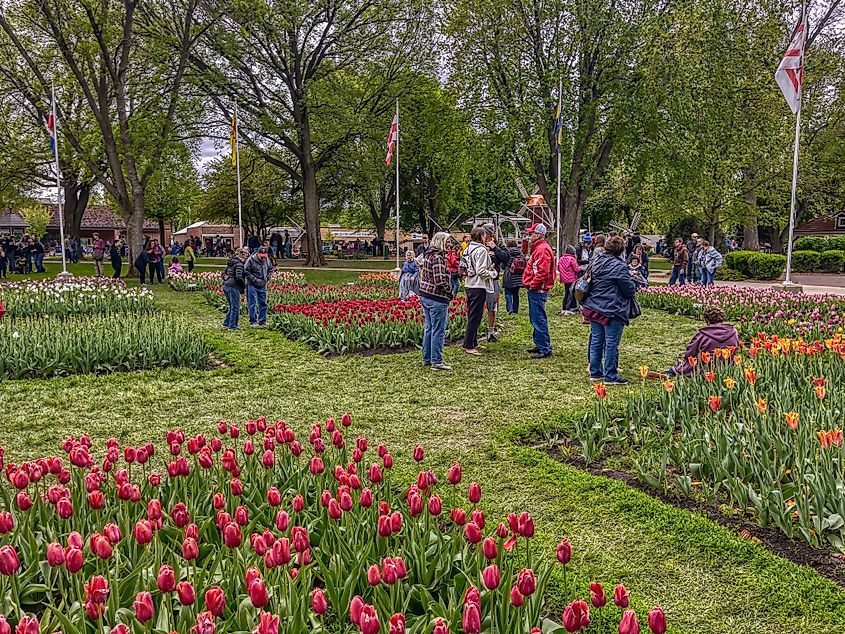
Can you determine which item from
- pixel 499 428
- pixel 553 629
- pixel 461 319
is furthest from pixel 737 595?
pixel 461 319

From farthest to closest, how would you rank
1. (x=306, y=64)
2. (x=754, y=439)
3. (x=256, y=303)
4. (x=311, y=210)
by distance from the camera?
(x=311, y=210)
(x=306, y=64)
(x=256, y=303)
(x=754, y=439)

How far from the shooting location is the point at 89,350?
9.12 m

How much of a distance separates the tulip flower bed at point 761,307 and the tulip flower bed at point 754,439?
3.23 metres

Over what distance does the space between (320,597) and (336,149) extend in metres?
32.3

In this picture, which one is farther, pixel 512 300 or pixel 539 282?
pixel 512 300

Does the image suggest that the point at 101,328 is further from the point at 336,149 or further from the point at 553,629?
the point at 336,149

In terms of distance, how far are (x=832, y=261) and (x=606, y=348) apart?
28194mm

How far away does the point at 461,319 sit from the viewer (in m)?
12.0

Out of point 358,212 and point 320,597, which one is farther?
point 358,212

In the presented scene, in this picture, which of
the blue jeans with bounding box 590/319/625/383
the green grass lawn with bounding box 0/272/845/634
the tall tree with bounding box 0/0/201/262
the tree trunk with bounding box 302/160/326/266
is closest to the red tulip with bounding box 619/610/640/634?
the green grass lawn with bounding box 0/272/845/634

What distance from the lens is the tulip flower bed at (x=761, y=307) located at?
10.1 metres

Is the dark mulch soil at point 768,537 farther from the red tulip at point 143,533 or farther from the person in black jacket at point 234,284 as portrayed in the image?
the person in black jacket at point 234,284

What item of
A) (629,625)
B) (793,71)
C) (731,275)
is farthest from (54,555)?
(731,275)

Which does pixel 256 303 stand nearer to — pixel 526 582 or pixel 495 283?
pixel 495 283
